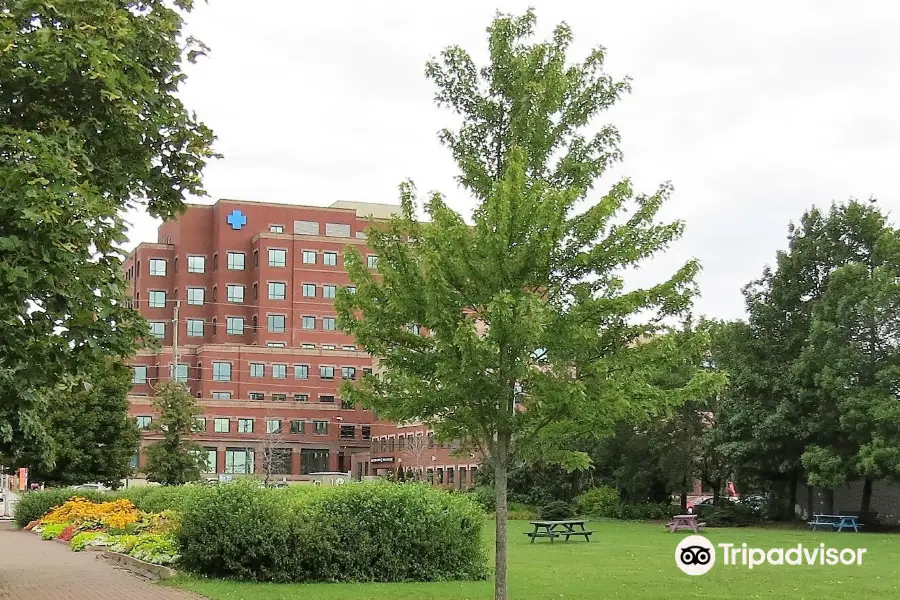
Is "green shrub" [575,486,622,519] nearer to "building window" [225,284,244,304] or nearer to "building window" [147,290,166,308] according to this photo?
"building window" [225,284,244,304]

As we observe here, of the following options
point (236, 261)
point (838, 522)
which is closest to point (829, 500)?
point (838, 522)

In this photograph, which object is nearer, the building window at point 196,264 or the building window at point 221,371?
the building window at point 221,371

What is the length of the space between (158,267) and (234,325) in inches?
402

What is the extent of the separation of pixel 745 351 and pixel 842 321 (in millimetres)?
5866

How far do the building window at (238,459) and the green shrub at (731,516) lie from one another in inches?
2162

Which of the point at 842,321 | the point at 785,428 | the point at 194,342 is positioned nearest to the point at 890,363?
the point at 842,321

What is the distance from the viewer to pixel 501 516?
40.2 ft

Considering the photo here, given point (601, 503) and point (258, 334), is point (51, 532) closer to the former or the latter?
point (601, 503)

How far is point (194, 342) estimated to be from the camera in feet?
322

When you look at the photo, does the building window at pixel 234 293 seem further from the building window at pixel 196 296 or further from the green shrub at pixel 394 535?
the green shrub at pixel 394 535

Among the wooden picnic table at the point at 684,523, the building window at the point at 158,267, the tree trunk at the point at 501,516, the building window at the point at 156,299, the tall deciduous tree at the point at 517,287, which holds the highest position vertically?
the building window at the point at 158,267

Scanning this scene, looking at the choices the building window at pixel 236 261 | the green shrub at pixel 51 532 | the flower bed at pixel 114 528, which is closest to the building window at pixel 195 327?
the building window at pixel 236 261

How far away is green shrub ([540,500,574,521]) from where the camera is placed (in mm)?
45156

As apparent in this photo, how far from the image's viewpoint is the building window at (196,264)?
9950 centimetres
